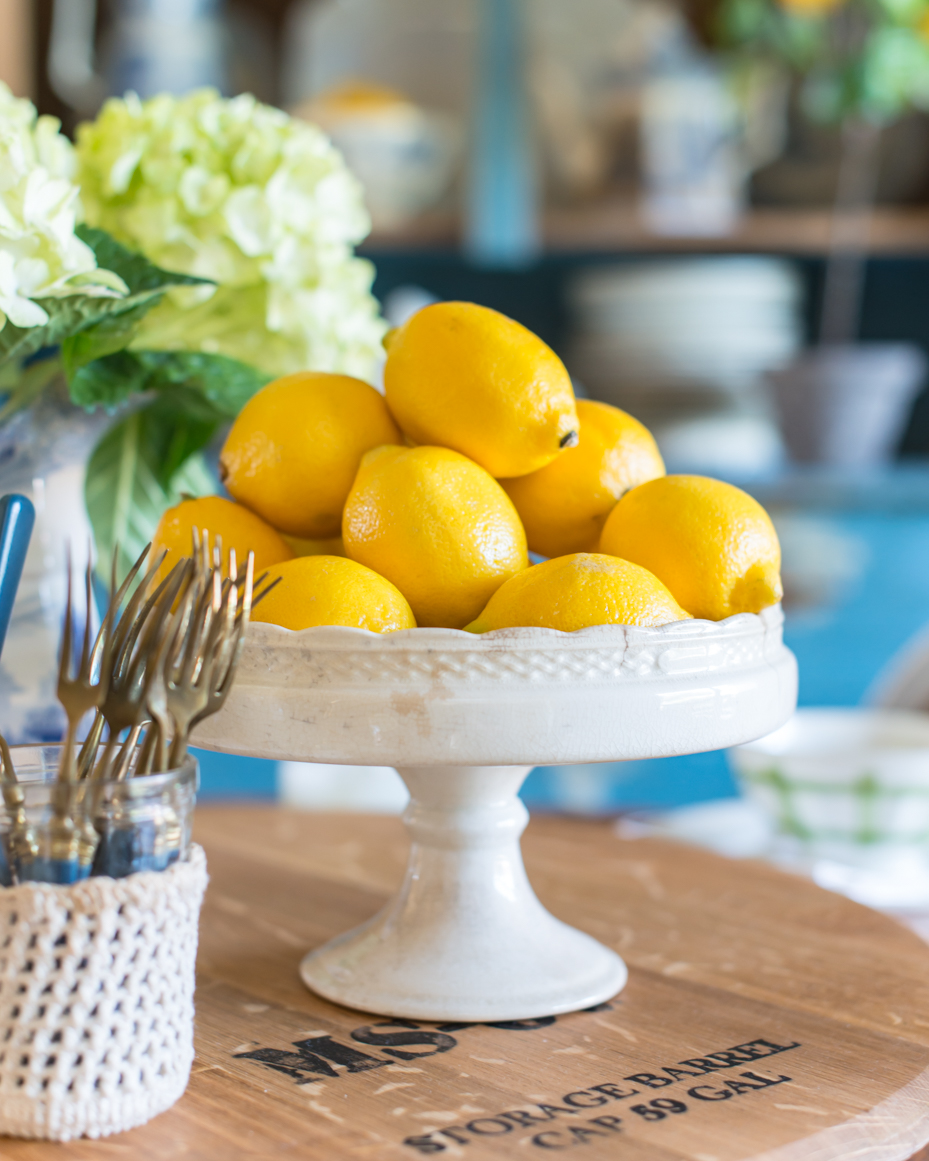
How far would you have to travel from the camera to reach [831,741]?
1.02 meters

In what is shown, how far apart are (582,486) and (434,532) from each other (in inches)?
3.8

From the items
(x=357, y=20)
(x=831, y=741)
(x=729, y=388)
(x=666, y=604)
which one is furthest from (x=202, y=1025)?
(x=357, y=20)

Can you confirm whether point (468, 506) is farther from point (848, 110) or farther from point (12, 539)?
point (848, 110)

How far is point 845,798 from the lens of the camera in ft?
2.84

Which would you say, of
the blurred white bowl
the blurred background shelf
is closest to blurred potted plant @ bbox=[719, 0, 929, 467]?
the blurred background shelf

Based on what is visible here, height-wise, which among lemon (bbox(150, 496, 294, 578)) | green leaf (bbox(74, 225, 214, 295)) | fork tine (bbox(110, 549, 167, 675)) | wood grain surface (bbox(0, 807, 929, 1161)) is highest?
green leaf (bbox(74, 225, 214, 295))

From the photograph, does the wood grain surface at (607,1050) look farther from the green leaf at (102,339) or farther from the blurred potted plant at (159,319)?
the green leaf at (102,339)

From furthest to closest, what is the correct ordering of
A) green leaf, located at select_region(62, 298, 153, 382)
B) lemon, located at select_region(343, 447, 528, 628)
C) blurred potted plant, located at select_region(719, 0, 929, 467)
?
blurred potted plant, located at select_region(719, 0, 929, 467) → green leaf, located at select_region(62, 298, 153, 382) → lemon, located at select_region(343, 447, 528, 628)

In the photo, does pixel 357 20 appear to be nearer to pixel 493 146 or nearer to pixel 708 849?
pixel 493 146

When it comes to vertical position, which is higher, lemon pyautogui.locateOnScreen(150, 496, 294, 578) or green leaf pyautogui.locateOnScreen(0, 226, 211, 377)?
green leaf pyautogui.locateOnScreen(0, 226, 211, 377)

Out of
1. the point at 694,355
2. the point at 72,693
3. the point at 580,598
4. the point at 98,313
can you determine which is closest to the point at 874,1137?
the point at 580,598

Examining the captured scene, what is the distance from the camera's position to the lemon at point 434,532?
0.52 metres

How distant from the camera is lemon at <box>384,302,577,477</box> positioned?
56 centimetres

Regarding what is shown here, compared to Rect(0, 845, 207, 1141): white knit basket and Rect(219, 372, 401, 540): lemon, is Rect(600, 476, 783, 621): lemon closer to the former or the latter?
Rect(219, 372, 401, 540): lemon
